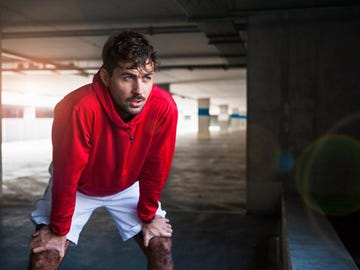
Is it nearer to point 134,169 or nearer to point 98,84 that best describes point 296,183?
point 134,169

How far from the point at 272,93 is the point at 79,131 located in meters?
5.24

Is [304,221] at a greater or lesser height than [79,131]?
lesser

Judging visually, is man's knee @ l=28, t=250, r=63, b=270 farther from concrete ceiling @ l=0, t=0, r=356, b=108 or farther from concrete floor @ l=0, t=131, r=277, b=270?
concrete ceiling @ l=0, t=0, r=356, b=108

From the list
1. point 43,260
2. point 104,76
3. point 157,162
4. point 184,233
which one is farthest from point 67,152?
point 184,233

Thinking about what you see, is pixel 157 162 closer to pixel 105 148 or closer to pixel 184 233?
pixel 105 148

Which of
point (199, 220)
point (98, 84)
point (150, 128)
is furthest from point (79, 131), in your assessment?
point (199, 220)

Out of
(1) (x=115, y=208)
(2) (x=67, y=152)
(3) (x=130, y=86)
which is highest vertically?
(3) (x=130, y=86)

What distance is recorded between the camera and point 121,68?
2.31m

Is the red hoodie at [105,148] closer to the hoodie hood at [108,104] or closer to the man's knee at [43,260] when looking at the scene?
the hoodie hood at [108,104]

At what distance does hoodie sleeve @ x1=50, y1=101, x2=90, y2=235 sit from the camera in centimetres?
232

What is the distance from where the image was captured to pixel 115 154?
2.63 metres

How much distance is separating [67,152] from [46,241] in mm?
651

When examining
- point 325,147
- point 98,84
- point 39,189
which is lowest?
point 39,189

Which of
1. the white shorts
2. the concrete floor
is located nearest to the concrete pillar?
the concrete floor
